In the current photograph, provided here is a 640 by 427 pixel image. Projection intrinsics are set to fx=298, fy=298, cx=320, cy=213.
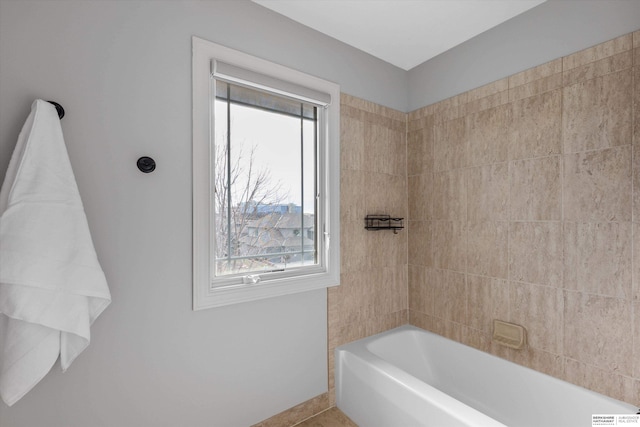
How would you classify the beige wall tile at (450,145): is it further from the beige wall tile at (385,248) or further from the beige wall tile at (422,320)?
the beige wall tile at (422,320)

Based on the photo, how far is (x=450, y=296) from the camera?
2.17 metres

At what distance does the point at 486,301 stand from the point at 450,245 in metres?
0.43

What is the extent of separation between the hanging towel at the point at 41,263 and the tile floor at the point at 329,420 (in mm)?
1356

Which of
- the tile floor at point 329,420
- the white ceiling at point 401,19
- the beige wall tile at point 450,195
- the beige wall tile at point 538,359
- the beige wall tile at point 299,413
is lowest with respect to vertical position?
the tile floor at point 329,420

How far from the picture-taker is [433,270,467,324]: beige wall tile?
2.09 meters

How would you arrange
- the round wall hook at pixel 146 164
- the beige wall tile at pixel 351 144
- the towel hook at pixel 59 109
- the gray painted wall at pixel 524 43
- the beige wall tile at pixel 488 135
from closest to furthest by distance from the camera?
the towel hook at pixel 59 109
the round wall hook at pixel 146 164
the gray painted wall at pixel 524 43
the beige wall tile at pixel 488 135
the beige wall tile at pixel 351 144

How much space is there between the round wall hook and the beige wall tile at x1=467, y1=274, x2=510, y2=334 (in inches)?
79.8

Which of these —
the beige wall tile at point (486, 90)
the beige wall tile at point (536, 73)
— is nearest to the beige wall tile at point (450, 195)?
the beige wall tile at point (486, 90)

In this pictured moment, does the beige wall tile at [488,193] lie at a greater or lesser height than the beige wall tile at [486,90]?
lesser

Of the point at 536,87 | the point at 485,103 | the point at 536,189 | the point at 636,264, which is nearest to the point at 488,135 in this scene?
the point at 485,103

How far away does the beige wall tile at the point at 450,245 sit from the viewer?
2094mm

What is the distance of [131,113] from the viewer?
1.34 m

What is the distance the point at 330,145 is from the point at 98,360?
5.43ft

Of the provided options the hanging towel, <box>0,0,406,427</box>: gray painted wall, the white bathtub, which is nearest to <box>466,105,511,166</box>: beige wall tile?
the white bathtub
